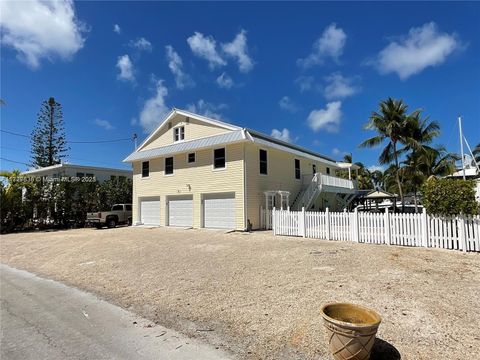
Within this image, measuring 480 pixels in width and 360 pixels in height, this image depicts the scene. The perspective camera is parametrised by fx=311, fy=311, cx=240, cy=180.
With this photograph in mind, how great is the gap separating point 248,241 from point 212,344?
29.7 feet

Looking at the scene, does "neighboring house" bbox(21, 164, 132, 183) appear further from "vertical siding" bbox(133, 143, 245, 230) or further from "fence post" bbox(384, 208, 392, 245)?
"fence post" bbox(384, 208, 392, 245)

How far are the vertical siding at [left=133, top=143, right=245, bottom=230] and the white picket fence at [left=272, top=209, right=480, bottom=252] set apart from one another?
4.12 metres

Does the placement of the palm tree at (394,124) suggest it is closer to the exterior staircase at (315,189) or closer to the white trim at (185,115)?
the exterior staircase at (315,189)

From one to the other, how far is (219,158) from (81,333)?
15.0 meters

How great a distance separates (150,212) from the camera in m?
23.2

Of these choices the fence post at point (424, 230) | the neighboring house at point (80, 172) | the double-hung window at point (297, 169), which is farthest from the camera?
the neighboring house at point (80, 172)

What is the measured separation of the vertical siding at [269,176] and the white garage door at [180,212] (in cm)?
460

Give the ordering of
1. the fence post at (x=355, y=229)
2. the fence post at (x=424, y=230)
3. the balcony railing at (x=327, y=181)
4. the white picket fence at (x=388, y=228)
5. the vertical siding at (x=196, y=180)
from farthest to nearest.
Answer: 1. the balcony railing at (x=327, y=181)
2. the vertical siding at (x=196, y=180)
3. the fence post at (x=355, y=229)
4. the fence post at (x=424, y=230)
5. the white picket fence at (x=388, y=228)

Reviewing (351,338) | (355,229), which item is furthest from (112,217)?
(351,338)

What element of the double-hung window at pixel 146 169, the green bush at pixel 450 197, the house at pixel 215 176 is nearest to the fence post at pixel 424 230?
the green bush at pixel 450 197

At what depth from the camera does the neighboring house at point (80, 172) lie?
2997 cm

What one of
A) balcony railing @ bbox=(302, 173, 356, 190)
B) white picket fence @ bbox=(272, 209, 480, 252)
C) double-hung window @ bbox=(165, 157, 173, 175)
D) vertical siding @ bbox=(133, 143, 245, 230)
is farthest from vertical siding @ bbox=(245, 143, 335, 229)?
double-hung window @ bbox=(165, 157, 173, 175)

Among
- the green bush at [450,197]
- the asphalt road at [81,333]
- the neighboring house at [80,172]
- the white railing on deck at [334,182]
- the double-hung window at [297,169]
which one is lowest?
the asphalt road at [81,333]

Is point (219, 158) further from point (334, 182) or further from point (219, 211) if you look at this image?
point (334, 182)
